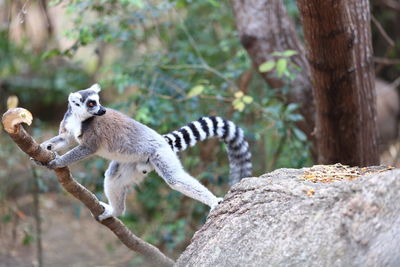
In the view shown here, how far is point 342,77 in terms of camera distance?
448 cm

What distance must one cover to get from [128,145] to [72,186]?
0.62 metres

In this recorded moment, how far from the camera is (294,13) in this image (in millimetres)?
7523

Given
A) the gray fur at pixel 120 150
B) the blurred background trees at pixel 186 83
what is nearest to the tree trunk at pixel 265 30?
the blurred background trees at pixel 186 83

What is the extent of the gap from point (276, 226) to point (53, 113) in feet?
32.9

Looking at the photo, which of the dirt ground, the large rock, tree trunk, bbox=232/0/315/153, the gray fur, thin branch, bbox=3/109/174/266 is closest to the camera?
the large rock

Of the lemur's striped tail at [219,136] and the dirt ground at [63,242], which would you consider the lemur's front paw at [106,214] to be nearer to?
the lemur's striped tail at [219,136]

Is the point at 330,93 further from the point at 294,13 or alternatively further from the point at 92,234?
the point at 92,234

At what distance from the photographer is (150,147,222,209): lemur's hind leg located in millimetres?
4023

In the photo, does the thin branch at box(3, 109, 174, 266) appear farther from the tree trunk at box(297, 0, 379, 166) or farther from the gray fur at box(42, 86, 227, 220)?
the tree trunk at box(297, 0, 379, 166)

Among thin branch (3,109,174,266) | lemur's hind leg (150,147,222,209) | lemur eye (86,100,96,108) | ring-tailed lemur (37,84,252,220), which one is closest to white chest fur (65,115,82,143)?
ring-tailed lemur (37,84,252,220)

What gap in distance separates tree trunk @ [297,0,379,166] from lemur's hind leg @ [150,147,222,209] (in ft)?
4.42

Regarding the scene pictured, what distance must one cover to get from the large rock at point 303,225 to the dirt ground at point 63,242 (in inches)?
176

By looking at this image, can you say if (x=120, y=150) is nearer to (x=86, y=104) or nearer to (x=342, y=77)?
(x=86, y=104)

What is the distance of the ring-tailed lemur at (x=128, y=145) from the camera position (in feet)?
13.1
